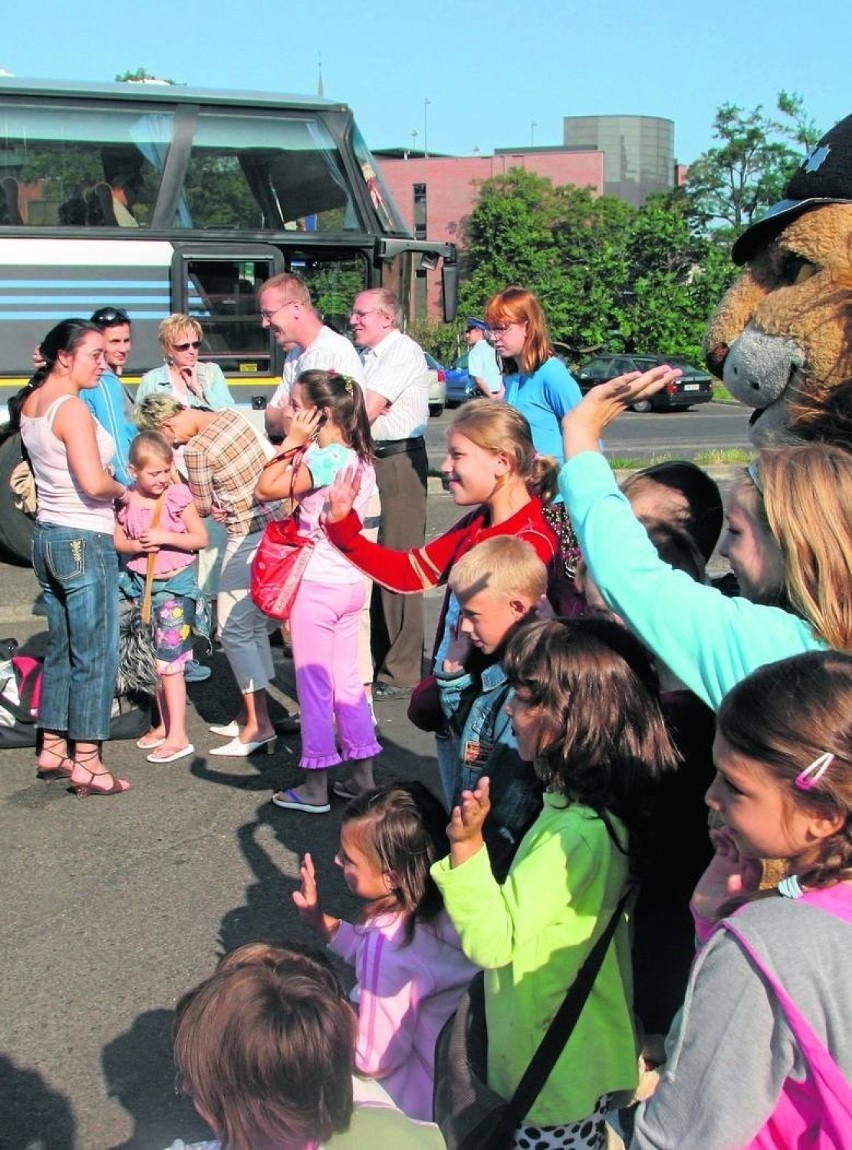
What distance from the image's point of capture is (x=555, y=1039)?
213 cm

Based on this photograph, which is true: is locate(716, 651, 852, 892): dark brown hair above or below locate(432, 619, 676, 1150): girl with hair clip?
above

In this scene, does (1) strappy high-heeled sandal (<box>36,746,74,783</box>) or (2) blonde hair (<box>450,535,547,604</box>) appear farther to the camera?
(1) strappy high-heeled sandal (<box>36,746,74,783</box>)

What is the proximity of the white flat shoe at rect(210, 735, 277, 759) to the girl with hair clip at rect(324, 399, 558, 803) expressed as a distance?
6.71 feet

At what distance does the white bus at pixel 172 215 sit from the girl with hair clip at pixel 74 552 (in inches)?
205

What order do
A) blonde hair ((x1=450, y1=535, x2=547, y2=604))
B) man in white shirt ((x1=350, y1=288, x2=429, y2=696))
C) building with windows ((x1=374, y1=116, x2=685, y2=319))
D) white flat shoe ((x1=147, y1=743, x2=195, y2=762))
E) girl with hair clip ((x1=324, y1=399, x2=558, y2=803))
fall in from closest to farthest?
1. blonde hair ((x1=450, y1=535, x2=547, y2=604))
2. girl with hair clip ((x1=324, y1=399, x2=558, y2=803))
3. white flat shoe ((x1=147, y1=743, x2=195, y2=762))
4. man in white shirt ((x1=350, y1=288, x2=429, y2=696))
5. building with windows ((x1=374, y1=116, x2=685, y2=319))

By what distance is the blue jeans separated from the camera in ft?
16.1

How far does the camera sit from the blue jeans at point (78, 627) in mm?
4906

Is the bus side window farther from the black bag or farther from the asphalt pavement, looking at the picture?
the black bag

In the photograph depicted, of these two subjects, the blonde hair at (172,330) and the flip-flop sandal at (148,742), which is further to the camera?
the blonde hair at (172,330)

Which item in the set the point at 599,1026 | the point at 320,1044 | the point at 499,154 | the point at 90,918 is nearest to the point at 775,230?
the point at 599,1026

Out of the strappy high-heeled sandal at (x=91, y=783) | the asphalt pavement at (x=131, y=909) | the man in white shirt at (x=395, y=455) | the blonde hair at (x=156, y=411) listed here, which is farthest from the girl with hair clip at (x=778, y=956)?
the man in white shirt at (x=395, y=455)

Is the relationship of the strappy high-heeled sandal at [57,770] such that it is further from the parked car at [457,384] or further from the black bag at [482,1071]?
the parked car at [457,384]

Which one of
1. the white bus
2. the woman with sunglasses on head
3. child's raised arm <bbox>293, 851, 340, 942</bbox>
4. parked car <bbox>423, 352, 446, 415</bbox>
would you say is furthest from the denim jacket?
parked car <bbox>423, 352, 446, 415</bbox>

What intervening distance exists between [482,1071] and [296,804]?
270cm
